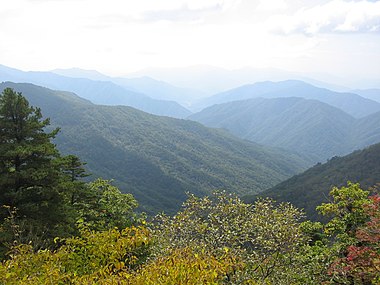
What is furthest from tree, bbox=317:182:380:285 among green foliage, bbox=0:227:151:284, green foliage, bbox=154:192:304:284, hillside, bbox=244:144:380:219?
hillside, bbox=244:144:380:219

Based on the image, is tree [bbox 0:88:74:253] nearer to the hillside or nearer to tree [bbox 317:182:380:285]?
tree [bbox 317:182:380:285]

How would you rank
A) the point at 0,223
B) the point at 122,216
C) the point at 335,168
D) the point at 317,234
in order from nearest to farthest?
the point at 0,223 < the point at 317,234 < the point at 122,216 < the point at 335,168

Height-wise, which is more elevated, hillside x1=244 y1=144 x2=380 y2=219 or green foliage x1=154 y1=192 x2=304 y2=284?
green foliage x1=154 y1=192 x2=304 y2=284

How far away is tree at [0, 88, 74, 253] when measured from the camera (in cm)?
2434

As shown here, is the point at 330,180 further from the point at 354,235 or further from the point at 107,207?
the point at 354,235

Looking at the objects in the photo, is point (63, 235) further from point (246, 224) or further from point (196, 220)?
point (246, 224)

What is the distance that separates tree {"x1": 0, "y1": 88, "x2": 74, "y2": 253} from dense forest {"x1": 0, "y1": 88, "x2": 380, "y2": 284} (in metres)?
0.07

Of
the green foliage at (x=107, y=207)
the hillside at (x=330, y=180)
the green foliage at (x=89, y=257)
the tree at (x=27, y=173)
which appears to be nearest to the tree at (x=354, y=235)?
the green foliage at (x=89, y=257)

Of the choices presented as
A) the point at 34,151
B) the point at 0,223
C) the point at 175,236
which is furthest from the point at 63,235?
the point at 175,236

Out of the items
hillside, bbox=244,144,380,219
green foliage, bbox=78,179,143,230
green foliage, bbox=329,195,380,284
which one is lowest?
hillside, bbox=244,144,380,219

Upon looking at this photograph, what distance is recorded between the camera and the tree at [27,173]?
958 inches

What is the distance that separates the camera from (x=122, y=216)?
3753cm

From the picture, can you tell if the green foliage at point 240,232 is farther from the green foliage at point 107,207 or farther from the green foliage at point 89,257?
the green foliage at point 107,207

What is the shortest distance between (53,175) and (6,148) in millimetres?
3776
